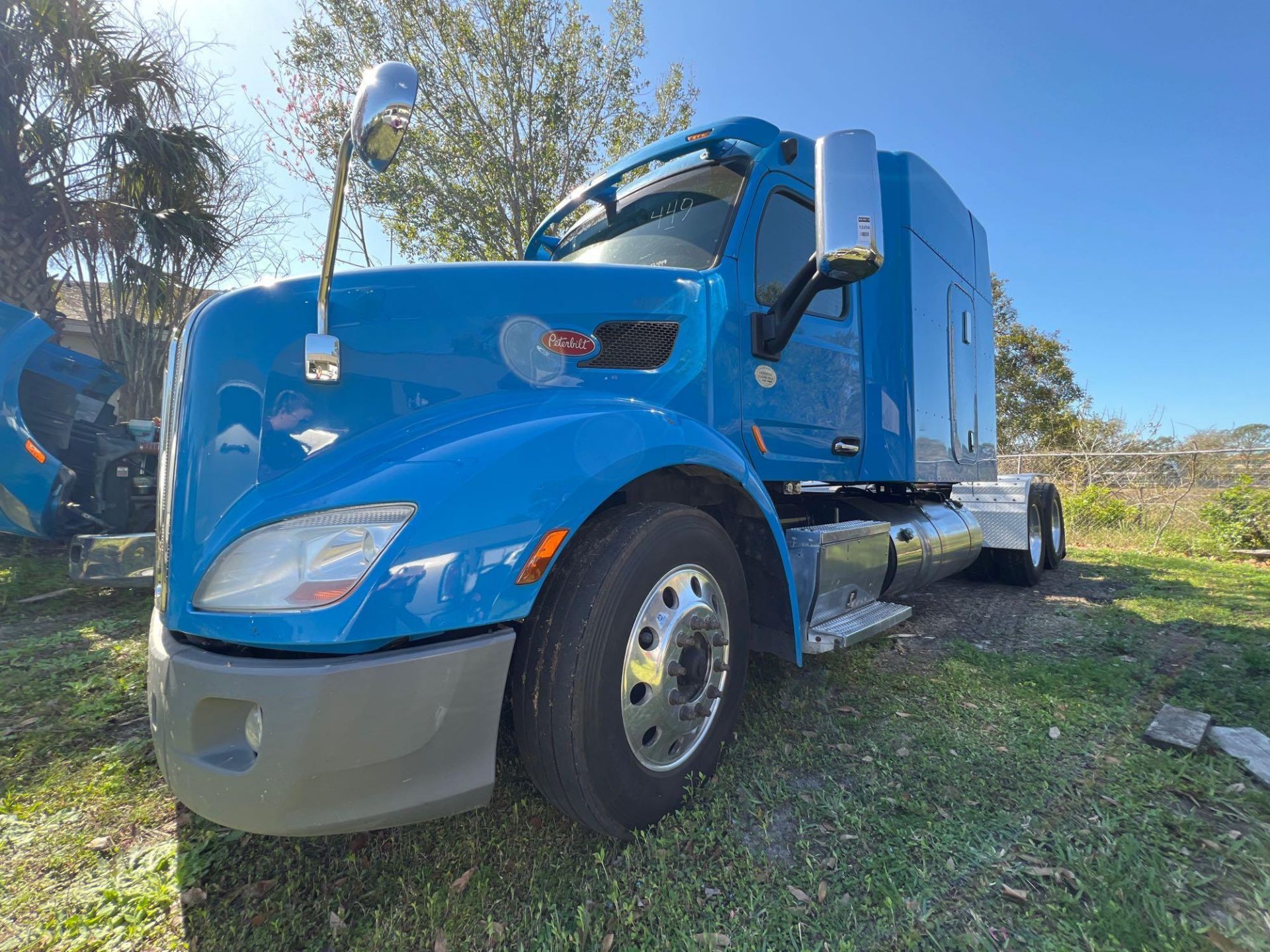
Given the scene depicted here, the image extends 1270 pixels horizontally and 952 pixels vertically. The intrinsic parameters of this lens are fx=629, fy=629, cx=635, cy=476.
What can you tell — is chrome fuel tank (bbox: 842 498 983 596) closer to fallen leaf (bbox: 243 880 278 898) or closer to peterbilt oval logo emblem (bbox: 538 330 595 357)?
peterbilt oval logo emblem (bbox: 538 330 595 357)

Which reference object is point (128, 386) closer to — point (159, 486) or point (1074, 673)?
point (159, 486)

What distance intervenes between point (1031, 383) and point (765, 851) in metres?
20.5

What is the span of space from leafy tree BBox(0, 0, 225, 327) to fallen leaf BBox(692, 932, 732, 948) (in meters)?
9.07

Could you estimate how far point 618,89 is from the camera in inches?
401

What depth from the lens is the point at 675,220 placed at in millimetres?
3107

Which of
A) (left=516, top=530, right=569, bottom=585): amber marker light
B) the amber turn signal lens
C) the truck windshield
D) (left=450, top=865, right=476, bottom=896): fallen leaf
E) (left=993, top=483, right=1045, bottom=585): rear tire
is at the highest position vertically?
the truck windshield

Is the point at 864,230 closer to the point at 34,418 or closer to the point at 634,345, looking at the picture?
the point at 634,345

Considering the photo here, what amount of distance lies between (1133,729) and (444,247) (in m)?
10.6

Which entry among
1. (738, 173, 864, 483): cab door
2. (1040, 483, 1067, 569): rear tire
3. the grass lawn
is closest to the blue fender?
the grass lawn

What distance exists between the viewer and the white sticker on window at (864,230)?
7.53 feet

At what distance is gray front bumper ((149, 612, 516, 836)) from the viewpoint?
1.45 metres

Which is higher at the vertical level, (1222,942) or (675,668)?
(675,668)

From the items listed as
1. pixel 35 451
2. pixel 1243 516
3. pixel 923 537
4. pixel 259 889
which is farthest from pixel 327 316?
pixel 1243 516

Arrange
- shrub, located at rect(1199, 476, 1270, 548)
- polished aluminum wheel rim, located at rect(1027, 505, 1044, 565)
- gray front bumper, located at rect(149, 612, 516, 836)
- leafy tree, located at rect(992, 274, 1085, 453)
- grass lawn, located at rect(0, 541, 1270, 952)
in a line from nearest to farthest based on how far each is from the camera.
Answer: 1. gray front bumper, located at rect(149, 612, 516, 836)
2. grass lawn, located at rect(0, 541, 1270, 952)
3. polished aluminum wheel rim, located at rect(1027, 505, 1044, 565)
4. shrub, located at rect(1199, 476, 1270, 548)
5. leafy tree, located at rect(992, 274, 1085, 453)
